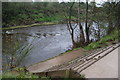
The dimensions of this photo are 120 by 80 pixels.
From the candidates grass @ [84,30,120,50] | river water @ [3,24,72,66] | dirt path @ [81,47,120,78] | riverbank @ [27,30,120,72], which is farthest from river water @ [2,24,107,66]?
dirt path @ [81,47,120,78]

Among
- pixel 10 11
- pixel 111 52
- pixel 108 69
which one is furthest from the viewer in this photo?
pixel 10 11

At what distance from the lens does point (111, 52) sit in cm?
232

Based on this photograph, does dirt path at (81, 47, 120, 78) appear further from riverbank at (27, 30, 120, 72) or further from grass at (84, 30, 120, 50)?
grass at (84, 30, 120, 50)

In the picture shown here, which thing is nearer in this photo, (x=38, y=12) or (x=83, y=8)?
(x=83, y=8)

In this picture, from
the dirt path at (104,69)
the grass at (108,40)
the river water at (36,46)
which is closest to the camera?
the dirt path at (104,69)

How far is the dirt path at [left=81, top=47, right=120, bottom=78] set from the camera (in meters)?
1.76

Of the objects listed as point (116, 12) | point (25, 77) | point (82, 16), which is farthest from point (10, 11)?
point (25, 77)

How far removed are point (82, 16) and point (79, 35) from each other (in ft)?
3.88

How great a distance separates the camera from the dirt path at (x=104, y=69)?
5.76ft

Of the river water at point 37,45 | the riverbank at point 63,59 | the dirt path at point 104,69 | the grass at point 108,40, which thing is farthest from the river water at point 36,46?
the dirt path at point 104,69

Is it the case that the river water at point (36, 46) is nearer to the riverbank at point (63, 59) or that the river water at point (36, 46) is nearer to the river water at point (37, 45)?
the river water at point (37, 45)

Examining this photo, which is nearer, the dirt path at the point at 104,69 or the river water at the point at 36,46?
the dirt path at the point at 104,69

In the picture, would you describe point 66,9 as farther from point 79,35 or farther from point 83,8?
point 79,35

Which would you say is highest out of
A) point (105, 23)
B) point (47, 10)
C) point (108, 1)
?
point (47, 10)
